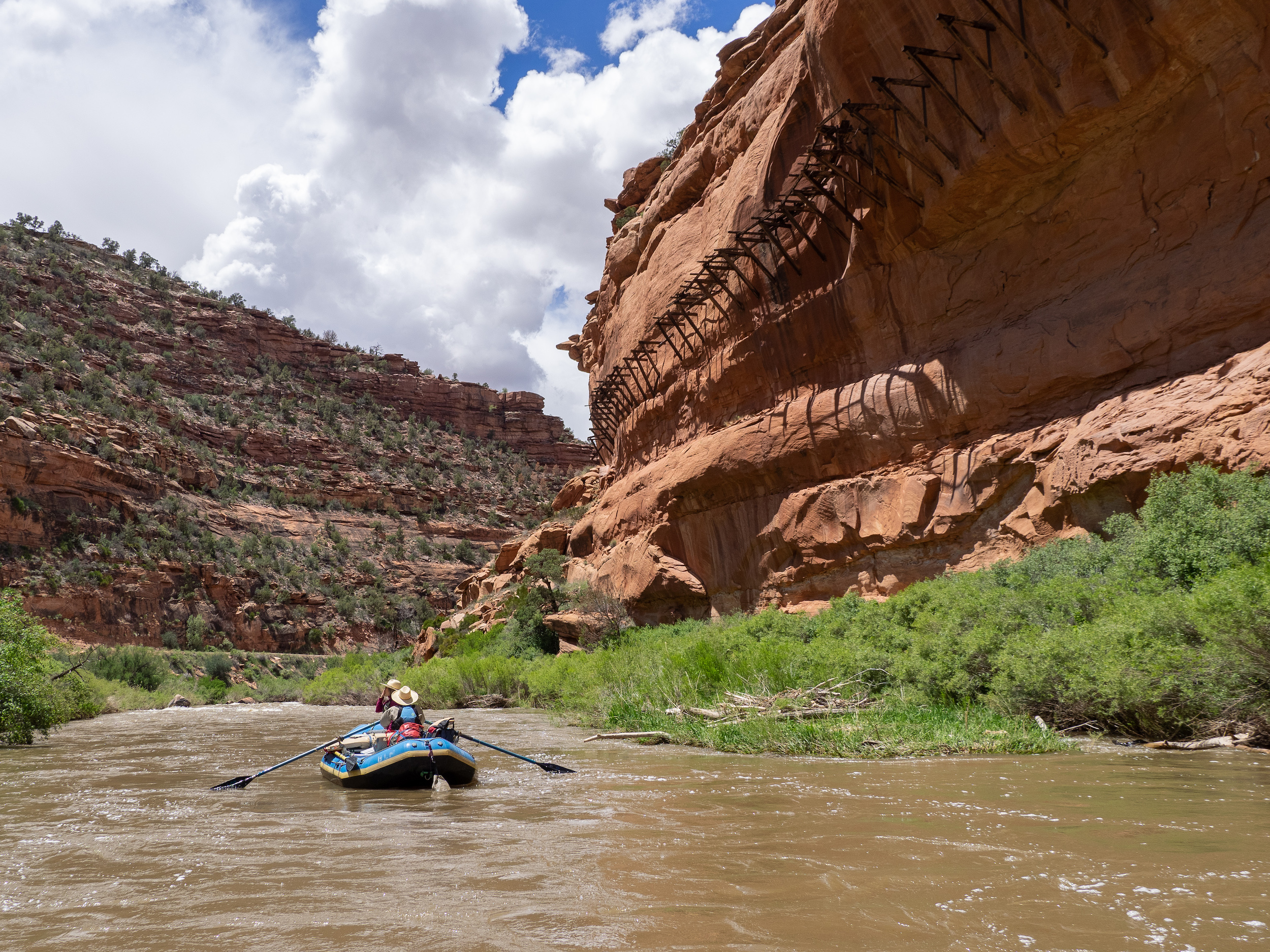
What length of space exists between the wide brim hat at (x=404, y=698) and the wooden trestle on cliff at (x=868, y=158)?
14.8 m

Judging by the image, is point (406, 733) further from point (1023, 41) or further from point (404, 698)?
point (1023, 41)

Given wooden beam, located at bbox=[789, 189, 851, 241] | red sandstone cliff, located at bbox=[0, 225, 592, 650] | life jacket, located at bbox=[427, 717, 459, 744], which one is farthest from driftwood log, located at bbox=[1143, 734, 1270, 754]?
red sandstone cliff, located at bbox=[0, 225, 592, 650]

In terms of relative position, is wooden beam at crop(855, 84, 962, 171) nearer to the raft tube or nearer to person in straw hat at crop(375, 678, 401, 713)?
person in straw hat at crop(375, 678, 401, 713)

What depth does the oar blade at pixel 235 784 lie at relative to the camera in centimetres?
954

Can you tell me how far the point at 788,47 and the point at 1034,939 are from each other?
84.8 feet

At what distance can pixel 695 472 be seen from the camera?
25.1 m

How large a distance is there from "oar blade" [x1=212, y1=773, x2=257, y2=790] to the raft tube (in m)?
1.16

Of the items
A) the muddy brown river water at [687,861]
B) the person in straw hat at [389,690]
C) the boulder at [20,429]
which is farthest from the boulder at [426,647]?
the muddy brown river water at [687,861]

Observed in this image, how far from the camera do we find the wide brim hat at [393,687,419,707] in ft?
36.2

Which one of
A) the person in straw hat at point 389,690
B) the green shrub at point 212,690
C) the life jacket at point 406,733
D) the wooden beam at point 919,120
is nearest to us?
the life jacket at point 406,733

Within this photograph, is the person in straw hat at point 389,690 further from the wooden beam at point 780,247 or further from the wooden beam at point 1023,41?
the wooden beam at point 780,247

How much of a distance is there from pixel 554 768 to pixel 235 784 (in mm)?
3687

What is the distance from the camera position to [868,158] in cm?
1973

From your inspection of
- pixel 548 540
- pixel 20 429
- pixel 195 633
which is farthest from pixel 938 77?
pixel 20 429
